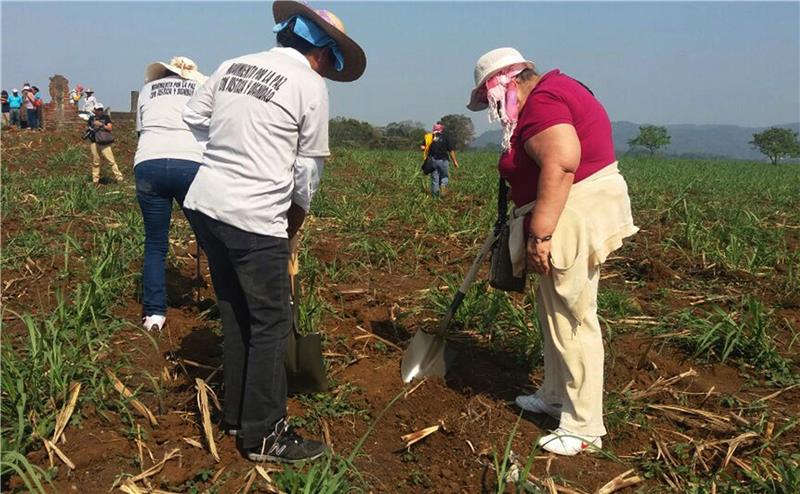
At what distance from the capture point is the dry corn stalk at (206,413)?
2.32 meters

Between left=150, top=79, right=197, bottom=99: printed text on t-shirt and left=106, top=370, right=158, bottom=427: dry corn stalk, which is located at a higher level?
left=150, top=79, right=197, bottom=99: printed text on t-shirt

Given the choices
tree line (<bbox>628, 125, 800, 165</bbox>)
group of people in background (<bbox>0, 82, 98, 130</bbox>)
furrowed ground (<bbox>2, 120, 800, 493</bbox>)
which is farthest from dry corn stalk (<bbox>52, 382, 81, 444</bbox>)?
tree line (<bbox>628, 125, 800, 165</bbox>)

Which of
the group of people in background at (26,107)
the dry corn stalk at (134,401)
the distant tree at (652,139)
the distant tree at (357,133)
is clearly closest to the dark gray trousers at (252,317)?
the dry corn stalk at (134,401)

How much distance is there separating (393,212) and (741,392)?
4.81m

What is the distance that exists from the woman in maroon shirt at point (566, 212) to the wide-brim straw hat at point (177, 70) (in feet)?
6.22

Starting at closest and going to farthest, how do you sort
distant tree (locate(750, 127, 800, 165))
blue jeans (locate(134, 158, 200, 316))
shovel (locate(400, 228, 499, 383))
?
shovel (locate(400, 228, 499, 383))
blue jeans (locate(134, 158, 200, 316))
distant tree (locate(750, 127, 800, 165))

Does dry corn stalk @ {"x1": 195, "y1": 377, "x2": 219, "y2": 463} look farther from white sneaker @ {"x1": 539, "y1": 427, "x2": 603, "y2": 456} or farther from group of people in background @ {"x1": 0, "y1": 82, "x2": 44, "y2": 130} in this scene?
group of people in background @ {"x1": 0, "y1": 82, "x2": 44, "y2": 130}

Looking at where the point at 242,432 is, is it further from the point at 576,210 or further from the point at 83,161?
the point at 83,161

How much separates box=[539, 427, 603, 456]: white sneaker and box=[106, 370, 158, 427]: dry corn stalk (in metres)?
1.65

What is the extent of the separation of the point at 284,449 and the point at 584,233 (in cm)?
143

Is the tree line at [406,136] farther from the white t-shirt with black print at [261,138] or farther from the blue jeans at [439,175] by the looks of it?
the white t-shirt with black print at [261,138]

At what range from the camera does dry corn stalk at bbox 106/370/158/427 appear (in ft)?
8.27

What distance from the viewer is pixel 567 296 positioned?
2326mm

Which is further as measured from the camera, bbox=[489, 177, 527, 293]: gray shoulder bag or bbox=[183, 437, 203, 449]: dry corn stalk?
bbox=[489, 177, 527, 293]: gray shoulder bag
